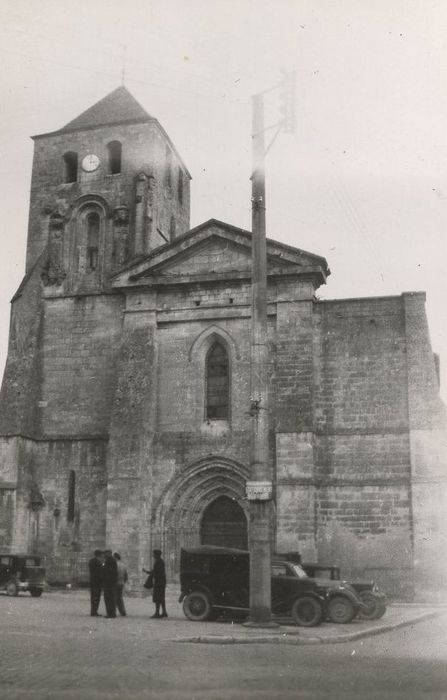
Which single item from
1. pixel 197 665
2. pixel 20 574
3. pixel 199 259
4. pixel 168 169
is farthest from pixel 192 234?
pixel 197 665

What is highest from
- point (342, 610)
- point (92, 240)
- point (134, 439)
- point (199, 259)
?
point (92, 240)

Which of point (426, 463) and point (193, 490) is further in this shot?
point (193, 490)

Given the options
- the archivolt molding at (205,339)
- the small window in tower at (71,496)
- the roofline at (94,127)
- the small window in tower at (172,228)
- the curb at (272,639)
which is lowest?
the curb at (272,639)

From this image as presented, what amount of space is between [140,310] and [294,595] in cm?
1248

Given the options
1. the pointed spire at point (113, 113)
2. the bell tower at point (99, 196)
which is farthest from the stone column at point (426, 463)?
the pointed spire at point (113, 113)

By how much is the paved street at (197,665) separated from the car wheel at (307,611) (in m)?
0.35

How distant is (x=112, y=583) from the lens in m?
17.2

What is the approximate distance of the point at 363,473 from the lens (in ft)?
80.5

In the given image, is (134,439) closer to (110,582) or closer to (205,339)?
(205,339)

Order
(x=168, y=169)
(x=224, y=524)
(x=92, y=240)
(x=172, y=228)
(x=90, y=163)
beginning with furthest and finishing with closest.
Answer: (x=172, y=228) → (x=168, y=169) → (x=90, y=163) → (x=92, y=240) → (x=224, y=524)

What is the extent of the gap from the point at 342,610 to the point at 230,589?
7.07ft

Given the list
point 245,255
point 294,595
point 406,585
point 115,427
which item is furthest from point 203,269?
point 294,595

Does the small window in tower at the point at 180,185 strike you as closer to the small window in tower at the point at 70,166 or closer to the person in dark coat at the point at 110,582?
the small window in tower at the point at 70,166

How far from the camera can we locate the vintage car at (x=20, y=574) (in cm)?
2314
